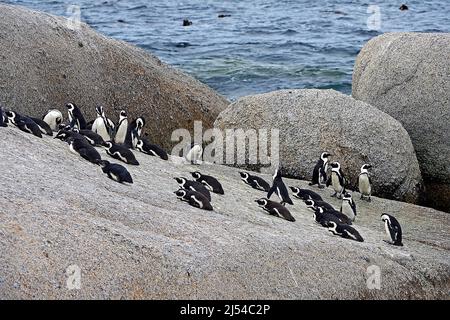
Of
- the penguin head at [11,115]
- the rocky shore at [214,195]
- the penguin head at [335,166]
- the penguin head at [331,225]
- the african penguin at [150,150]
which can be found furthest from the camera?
the penguin head at [335,166]

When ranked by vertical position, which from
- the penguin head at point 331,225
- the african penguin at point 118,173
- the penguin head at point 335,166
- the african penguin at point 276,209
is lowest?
the penguin head at point 335,166

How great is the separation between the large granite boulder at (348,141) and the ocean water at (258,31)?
765 cm

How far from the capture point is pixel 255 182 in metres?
11.9

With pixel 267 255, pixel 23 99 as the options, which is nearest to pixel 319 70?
pixel 23 99

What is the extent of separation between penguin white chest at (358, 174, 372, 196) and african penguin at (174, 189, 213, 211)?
3.54 meters

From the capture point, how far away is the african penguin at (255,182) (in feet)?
38.2

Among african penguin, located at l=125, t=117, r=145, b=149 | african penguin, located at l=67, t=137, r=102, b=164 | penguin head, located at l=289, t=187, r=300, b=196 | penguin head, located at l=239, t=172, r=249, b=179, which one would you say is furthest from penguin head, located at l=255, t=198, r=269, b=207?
african penguin, located at l=125, t=117, r=145, b=149

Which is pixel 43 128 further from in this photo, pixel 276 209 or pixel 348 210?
pixel 348 210

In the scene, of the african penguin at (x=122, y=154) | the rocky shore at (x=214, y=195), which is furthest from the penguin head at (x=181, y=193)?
the african penguin at (x=122, y=154)

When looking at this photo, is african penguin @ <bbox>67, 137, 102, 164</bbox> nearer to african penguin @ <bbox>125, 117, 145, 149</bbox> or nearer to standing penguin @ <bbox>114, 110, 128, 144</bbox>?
african penguin @ <bbox>125, 117, 145, 149</bbox>

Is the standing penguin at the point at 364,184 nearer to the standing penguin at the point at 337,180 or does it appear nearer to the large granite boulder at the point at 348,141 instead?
the standing penguin at the point at 337,180

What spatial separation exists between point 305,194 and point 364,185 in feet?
3.86

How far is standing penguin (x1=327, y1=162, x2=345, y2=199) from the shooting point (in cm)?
1244
